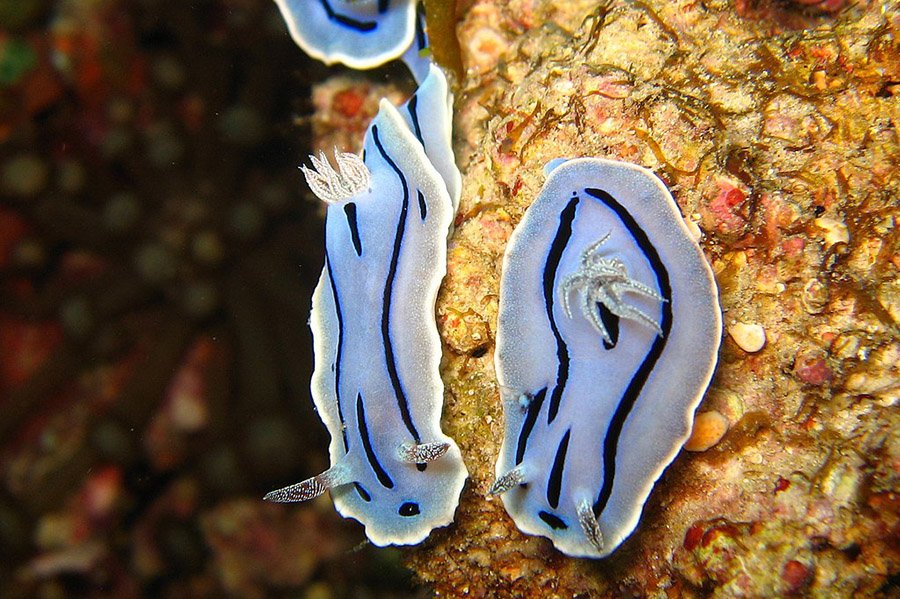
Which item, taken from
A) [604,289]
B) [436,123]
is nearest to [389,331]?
[604,289]

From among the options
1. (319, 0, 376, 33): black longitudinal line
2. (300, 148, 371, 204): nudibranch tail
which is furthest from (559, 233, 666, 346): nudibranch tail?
(319, 0, 376, 33): black longitudinal line

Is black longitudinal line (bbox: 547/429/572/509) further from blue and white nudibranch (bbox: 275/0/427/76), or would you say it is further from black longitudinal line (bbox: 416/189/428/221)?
blue and white nudibranch (bbox: 275/0/427/76)

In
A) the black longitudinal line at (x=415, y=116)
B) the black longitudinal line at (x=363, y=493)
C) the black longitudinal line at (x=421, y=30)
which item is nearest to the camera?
the black longitudinal line at (x=363, y=493)

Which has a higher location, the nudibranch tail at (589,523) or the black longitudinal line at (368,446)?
the black longitudinal line at (368,446)

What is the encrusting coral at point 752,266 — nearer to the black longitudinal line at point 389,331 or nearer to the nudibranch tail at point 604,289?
the black longitudinal line at point 389,331

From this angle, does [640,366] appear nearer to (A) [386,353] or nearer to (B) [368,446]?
(A) [386,353]

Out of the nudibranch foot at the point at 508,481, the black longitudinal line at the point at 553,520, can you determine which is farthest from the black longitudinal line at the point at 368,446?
the black longitudinal line at the point at 553,520

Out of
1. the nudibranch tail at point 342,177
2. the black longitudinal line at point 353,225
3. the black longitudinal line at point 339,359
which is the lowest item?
the black longitudinal line at point 339,359
